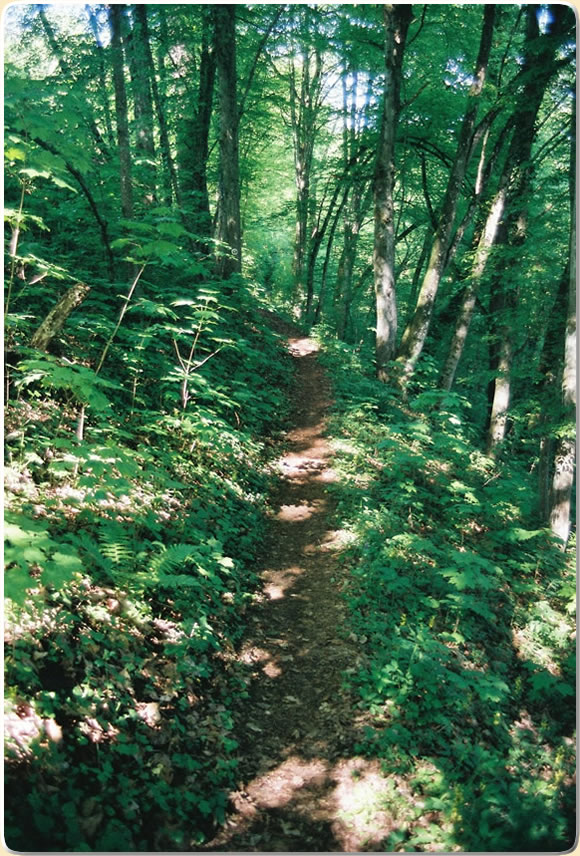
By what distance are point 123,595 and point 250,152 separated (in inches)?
812

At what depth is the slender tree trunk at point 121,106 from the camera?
21.2ft

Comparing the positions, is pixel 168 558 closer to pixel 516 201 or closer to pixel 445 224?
pixel 445 224

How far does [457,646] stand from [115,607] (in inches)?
134

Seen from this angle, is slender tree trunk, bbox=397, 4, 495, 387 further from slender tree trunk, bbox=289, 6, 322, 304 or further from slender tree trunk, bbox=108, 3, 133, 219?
slender tree trunk, bbox=289, 6, 322, 304

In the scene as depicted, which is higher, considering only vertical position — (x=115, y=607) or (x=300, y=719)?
(x=115, y=607)

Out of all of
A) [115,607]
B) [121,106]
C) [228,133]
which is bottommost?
[115,607]

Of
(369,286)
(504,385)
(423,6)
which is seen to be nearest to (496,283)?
(504,385)

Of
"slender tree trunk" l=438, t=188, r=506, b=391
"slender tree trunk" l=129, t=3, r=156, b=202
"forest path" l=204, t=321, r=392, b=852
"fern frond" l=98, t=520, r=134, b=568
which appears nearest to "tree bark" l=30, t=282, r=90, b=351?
"fern frond" l=98, t=520, r=134, b=568

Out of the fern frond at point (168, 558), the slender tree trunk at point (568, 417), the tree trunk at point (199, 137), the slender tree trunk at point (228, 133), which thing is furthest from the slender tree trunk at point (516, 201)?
the fern frond at point (168, 558)

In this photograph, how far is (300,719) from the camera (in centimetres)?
386

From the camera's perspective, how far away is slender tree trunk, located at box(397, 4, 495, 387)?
899cm

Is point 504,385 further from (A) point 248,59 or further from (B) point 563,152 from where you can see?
(A) point 248,59

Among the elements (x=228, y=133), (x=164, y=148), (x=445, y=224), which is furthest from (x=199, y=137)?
(x=445, y=224)

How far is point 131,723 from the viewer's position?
297 centimetres
